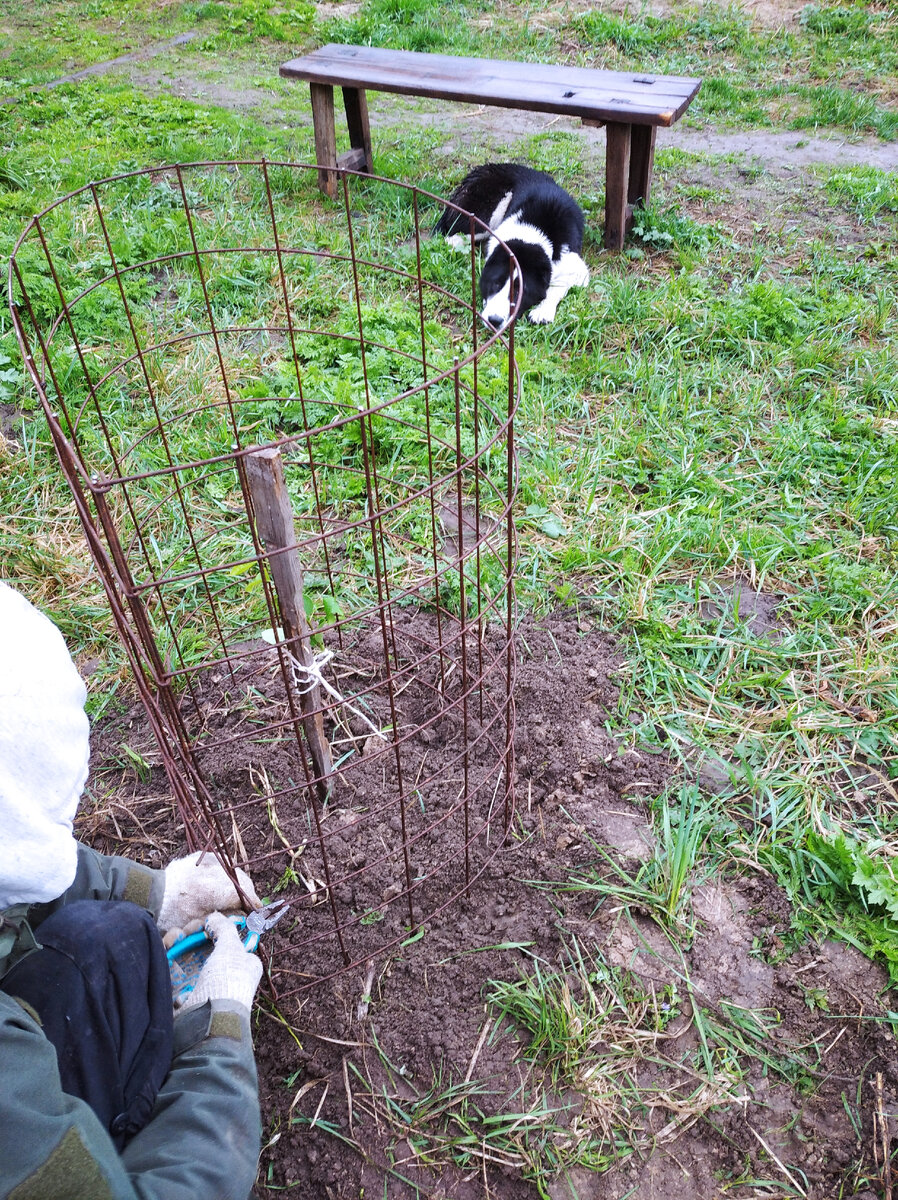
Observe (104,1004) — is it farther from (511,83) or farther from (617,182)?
(511,83)

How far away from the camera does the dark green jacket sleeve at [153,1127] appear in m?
1.13

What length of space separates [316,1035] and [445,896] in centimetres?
40

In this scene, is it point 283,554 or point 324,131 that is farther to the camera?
point 324,131

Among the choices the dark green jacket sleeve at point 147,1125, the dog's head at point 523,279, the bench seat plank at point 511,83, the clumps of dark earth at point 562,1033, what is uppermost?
the bench seat plank at point 511,83

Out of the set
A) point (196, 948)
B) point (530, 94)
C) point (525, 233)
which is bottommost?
point (196, 948)

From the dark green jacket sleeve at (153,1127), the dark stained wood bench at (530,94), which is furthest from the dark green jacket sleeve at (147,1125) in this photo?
the dark stained wood bench at (530,94)

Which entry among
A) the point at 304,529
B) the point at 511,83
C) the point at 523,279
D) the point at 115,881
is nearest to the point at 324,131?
the point at 511,83

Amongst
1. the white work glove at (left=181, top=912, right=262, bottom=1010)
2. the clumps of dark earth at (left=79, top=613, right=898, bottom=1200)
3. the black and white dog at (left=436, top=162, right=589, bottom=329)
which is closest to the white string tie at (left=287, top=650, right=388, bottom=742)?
the clumps of dark earth at (left=79, top=613, right=898, bottom=1200)

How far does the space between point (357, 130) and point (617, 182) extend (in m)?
1.89

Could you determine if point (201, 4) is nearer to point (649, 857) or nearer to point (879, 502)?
point (879, 502)

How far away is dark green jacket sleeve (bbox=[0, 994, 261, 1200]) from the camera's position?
1127mm

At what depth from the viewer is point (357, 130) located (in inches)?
215

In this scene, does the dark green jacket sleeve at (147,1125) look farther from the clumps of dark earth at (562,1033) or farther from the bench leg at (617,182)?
the bench leg at (617,182)

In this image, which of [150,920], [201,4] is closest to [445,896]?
[150,920]
